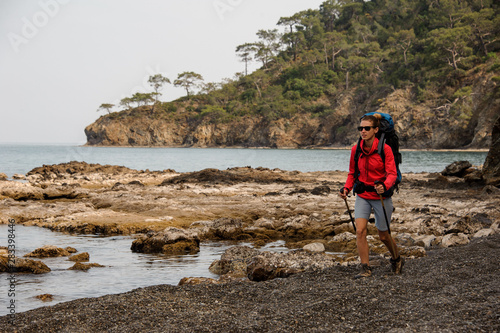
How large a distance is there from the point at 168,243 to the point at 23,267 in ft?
9.79

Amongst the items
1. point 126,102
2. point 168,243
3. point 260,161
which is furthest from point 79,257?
point 126,102

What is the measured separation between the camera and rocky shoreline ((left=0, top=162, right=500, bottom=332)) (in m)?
4.61

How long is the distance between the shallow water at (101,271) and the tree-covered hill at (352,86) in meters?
59.5

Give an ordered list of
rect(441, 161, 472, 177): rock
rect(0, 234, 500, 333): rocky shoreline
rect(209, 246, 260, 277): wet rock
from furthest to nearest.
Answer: rect(441, 161, 472, 177): rock → rect(209, 246, 260, 277): wet rock → rect(0, 234, 500, 333): rocky shoreline

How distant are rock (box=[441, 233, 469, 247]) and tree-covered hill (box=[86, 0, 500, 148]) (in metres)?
57.3

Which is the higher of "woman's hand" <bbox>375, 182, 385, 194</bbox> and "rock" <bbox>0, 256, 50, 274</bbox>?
"woman's hand" <bbox>375, 182, 385, 194</bbox>

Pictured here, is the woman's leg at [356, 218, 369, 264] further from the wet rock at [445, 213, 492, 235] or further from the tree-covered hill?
the tree-covered hill

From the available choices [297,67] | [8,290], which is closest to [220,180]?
[8,290]

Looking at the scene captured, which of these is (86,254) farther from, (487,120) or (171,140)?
(171,140)

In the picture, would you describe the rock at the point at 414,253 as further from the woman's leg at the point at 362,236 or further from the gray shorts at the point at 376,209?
the gray shorts at the point at 376,209

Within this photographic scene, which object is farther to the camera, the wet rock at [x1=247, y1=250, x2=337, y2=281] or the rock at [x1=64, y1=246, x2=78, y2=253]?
the rock at [x1=64, y1=246, x2=78, y2=253]

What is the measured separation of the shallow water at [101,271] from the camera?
20.5ft

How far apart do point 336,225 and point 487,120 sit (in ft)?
188

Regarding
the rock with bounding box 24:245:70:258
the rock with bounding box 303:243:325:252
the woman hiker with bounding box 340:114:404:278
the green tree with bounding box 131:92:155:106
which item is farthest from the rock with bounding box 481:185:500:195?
the green tree with bounding box 131:92:155:106
